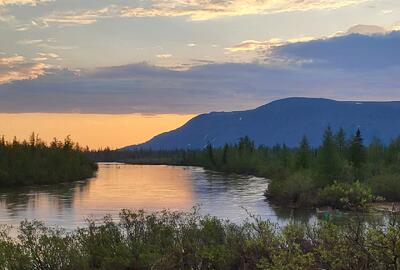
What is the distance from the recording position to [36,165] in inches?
4210

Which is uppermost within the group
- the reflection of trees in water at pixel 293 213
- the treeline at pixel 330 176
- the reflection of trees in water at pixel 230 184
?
the treeline at pixel 330 176

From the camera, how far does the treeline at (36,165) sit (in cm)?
9831

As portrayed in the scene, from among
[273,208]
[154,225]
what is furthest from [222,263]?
[273,208]

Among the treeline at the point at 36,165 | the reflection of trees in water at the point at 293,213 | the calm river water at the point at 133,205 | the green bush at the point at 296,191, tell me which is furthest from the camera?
the treeline at the point at 36,165

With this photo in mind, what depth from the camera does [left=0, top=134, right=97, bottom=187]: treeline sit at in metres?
98.3

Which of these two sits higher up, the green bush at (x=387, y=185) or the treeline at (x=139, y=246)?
the treeline at (x=139, y=246)

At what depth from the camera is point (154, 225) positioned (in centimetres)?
2198

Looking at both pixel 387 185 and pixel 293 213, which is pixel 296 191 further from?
pixel 387 185

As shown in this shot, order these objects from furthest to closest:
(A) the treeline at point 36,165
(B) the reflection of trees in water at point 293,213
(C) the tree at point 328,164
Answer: (A) the treeline at point 36,165 < (C) the tree at point 328,164 < (B) the reflection of trees in water at point 293,213

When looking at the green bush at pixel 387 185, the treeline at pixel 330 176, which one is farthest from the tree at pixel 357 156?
the green bush at pixel 387 185

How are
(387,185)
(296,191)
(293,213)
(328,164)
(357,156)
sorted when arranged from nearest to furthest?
(293,213) → (296,191) → (387,185) → (328,164) → (357,156)

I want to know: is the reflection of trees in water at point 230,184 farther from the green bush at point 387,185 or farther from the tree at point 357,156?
the green bush at point 387,185

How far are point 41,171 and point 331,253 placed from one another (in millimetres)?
99476

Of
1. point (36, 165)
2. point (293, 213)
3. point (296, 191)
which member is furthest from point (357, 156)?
point (36, 165)
